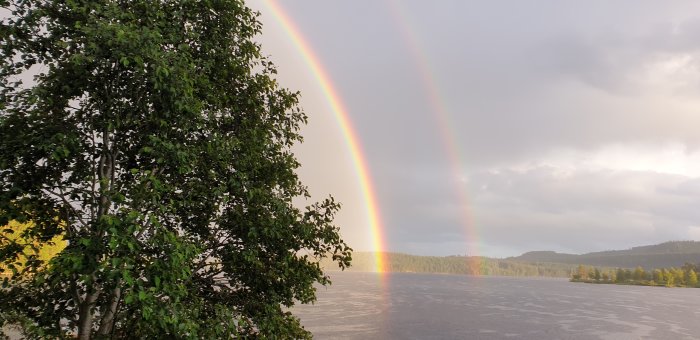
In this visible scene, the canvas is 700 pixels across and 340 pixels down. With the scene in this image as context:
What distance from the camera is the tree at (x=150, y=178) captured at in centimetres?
752

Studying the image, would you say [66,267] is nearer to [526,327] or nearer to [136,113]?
[136,113]

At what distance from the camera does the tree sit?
7.52 m

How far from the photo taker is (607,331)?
78188 mm

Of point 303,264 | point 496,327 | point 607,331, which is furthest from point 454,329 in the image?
point 303,264

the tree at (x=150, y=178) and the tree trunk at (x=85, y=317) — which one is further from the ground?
the tree at (x=150, y=178)

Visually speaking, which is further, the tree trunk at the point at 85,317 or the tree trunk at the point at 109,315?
the tree trunk at the point at 109,315

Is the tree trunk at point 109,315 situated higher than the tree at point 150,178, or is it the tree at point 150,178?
the tree at point 150,178

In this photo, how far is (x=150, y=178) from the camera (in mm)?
7535

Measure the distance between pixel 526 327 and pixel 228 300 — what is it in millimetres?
83133

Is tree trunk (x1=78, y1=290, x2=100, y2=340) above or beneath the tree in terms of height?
beneath

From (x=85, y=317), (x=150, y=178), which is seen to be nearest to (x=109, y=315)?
A: (x=85, y=317)

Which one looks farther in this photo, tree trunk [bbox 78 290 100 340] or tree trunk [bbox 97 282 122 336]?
tree trunk [bbox 97 282 122 336]

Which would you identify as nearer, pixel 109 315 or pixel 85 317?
pixel 85 317

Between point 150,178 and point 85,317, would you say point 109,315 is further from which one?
point 150,178
